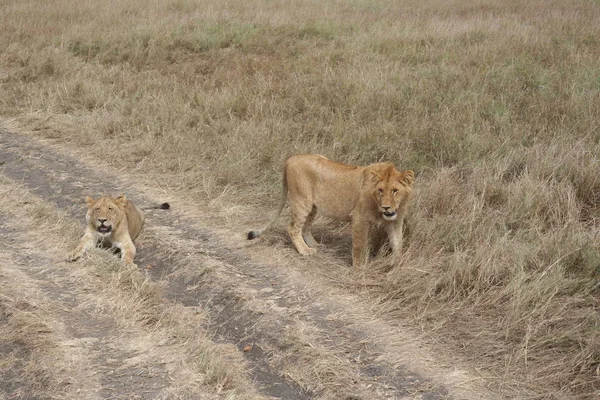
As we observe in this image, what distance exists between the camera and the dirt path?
13.5 feet

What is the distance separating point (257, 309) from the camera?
4992 mm

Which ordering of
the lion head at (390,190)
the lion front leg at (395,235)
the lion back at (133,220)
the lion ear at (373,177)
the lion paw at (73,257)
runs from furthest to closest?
the lion back at (133,220) < the lion paw at (73,257) < the lion front leg at (395,235) < the lion ear at (373,177) < the lion head at (390,190)

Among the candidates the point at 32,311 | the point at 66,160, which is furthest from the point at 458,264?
the point at 66,160

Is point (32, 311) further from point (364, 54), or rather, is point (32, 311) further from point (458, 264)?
point (364, 54)

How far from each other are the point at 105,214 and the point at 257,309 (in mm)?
1727

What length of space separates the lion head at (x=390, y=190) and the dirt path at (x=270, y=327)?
0.66 m

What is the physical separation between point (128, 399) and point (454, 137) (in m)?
4.66

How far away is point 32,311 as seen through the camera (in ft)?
16.1

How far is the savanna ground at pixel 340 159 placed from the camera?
14.5 feet

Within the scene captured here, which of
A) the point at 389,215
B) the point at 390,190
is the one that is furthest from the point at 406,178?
the point at 389,215

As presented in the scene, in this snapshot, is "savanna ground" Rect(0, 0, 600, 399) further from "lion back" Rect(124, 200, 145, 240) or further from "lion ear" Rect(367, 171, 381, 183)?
"lion ear" Rect(367, 171, 381, 183)

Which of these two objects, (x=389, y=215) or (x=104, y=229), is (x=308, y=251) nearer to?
(x=389, y=215)

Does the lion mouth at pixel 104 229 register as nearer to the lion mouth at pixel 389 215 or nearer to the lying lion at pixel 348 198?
the lying lion at pixel 348 198

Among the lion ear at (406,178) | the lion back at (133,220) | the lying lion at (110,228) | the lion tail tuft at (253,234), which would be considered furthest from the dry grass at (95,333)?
the lion ear at (406,178)
